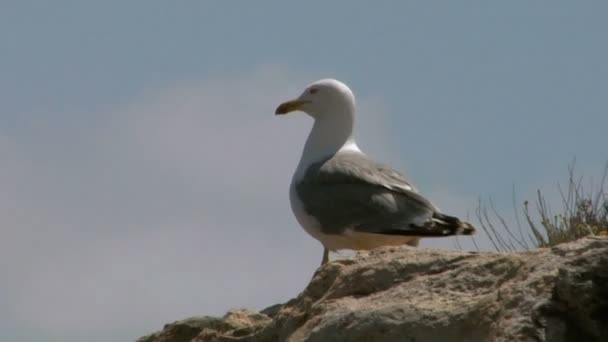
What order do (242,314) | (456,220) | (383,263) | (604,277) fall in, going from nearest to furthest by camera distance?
(604,277) < (383,263) < (242,314) < (456,220)

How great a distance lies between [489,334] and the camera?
4590 mm

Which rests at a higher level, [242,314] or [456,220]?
[456,220]

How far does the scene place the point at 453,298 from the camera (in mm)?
4863

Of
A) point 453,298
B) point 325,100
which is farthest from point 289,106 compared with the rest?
point 453,298

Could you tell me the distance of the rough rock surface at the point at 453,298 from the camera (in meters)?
4.40

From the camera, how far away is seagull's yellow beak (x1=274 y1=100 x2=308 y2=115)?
502 inches

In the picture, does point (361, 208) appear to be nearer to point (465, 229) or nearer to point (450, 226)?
point (450, 226)

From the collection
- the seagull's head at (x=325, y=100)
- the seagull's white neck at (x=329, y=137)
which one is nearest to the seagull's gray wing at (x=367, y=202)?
the seagull's white neck at (x=329, y=137)

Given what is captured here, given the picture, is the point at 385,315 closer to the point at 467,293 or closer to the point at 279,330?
the point at 467,293

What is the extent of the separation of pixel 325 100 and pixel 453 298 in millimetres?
7896

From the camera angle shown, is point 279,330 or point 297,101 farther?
point 297,101

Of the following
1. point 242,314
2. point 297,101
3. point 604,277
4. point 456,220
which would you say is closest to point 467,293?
point 604,277

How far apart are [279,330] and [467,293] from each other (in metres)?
0.93

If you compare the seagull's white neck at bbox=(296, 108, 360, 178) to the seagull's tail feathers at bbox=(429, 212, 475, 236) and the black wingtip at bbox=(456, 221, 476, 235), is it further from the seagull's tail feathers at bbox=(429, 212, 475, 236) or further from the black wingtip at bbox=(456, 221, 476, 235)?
the black wingtip at bbox=(456, 221, 476, 235)
